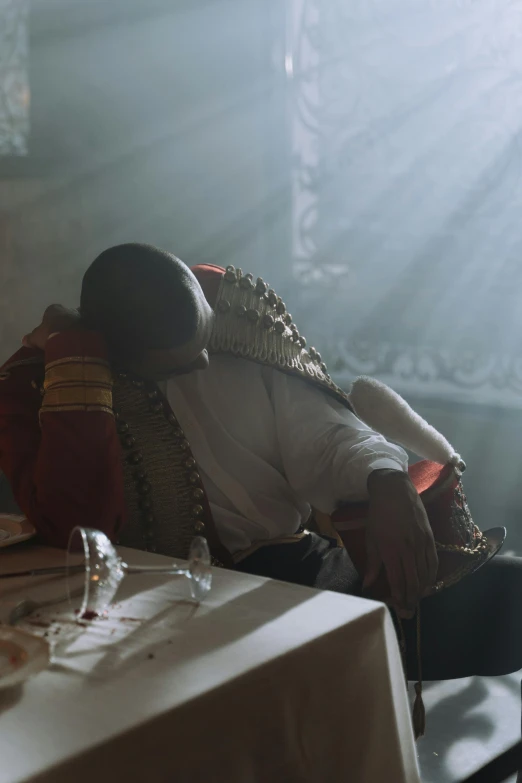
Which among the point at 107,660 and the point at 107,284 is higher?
the point at 107,284

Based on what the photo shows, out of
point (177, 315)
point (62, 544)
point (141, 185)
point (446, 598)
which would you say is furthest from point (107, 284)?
point (141, 185)

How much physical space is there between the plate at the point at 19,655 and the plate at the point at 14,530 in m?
0.42

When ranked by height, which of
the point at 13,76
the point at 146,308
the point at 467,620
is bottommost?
the point at 467,620

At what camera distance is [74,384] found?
1346 mm

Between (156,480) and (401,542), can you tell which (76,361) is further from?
(401,542)

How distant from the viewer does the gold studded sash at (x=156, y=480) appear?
1533 mm

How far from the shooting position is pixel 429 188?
3834mm

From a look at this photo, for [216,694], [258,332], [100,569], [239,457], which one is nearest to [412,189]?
[258,332]

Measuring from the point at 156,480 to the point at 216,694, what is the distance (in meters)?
0.78

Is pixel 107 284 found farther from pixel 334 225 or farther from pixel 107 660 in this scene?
pixel 334 225

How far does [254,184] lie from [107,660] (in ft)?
11.6

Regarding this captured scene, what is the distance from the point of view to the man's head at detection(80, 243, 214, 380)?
1.40 meters

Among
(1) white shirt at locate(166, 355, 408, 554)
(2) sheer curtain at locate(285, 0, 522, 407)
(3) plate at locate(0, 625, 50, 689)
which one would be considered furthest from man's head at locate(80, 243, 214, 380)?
(2) sheer curtain at locate(285, 0, 522, 407)

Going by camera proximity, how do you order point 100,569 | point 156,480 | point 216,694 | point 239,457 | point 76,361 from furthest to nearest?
point 239,457 < point 156,480 < point 76,361 < point 100,569 < point 216,694
